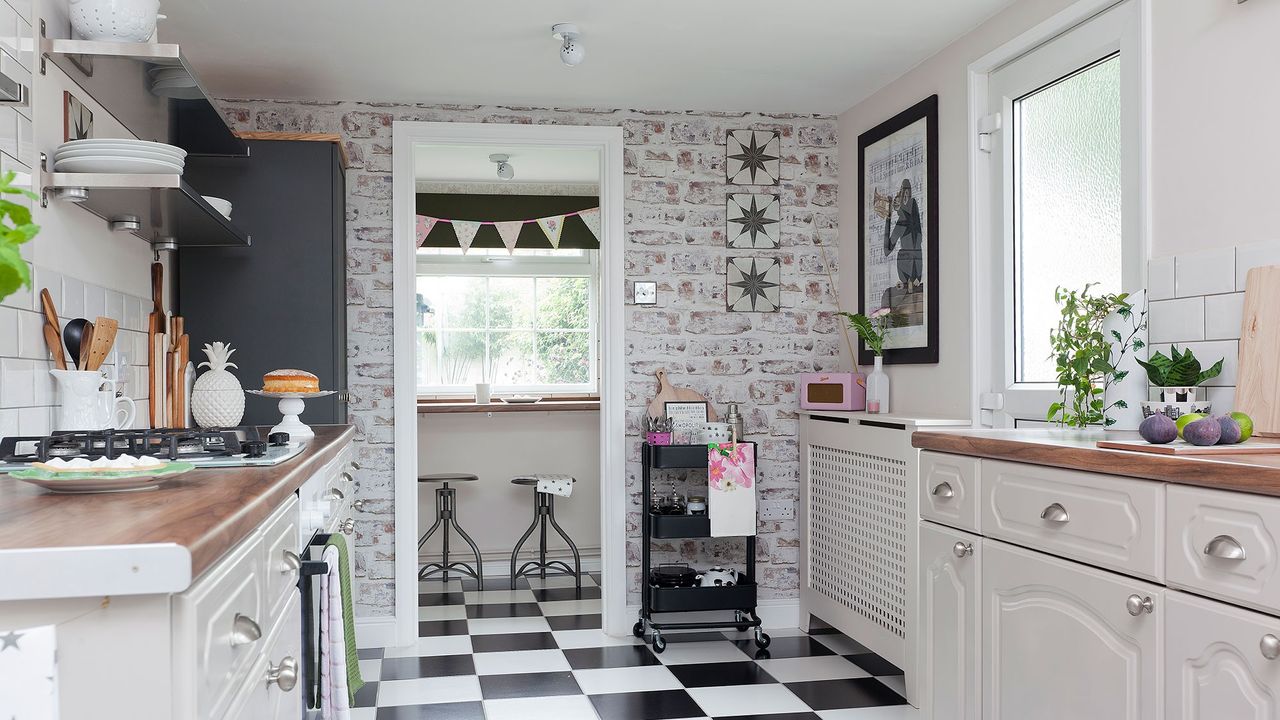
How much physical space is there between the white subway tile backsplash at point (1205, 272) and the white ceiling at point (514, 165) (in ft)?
12.2

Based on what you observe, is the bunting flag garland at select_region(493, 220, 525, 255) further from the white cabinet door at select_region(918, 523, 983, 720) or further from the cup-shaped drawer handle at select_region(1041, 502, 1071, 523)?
the cup-shaped drawer handle at select_region(1041, 502, 1071, 523)

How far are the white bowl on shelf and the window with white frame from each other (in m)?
4.46

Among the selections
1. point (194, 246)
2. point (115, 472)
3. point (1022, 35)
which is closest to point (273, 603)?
point (115, 472)

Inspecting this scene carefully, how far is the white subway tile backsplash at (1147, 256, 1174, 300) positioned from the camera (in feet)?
7.61

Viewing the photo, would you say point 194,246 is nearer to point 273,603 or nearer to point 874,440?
point 273,603

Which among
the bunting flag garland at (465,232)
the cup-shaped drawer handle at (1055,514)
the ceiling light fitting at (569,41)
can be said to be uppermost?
the ceiling light fitting at (569,41)

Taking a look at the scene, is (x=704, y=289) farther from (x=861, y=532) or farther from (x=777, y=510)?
(x=861, y=532)

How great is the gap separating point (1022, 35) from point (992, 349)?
0.99 meters

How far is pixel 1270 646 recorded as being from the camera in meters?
1.33

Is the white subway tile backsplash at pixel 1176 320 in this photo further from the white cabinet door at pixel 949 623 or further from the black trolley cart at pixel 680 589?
the black trolley cart at pixel 680 589

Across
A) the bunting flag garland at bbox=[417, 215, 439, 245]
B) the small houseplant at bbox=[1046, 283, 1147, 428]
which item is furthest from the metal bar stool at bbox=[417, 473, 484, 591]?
the small houseplant at bbox=[1046, 283, 1147, 428]

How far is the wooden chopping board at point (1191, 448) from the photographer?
1616 mm

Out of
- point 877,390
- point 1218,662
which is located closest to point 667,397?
point 877,390

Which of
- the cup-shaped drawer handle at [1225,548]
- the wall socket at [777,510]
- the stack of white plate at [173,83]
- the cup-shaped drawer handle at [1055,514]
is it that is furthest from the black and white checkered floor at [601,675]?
the stack of white plate at [173,83]
